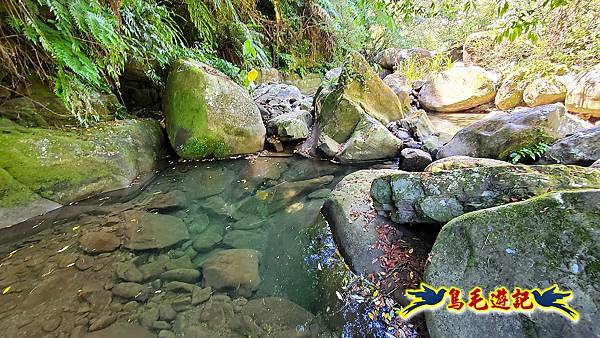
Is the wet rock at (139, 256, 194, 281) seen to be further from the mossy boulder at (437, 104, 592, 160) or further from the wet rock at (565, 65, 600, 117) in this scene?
the wet rock at (565, 65, 600, 117)

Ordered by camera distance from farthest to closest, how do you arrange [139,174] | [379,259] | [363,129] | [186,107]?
[363,129]
[186,107]
[139,174]
[379,259]

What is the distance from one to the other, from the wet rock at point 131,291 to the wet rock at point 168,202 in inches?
43.0

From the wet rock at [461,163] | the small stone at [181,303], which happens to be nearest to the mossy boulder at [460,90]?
the wet rock at [461,163]

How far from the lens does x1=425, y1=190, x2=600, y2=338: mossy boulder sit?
1.17 meters

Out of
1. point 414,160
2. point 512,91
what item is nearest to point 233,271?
point 414,160

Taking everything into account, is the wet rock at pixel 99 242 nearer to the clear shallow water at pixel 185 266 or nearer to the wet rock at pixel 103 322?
the clear shallow water at pixel 185 266

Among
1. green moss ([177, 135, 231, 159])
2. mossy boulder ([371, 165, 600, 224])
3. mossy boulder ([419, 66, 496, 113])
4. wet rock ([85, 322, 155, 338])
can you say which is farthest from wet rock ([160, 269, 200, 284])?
mossy boulder ([419, 66, 496, 113])

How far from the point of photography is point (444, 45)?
1181 centimetres

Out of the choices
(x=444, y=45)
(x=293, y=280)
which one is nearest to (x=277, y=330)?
(x=293, y=280)

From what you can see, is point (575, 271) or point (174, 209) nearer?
point (575, 271)

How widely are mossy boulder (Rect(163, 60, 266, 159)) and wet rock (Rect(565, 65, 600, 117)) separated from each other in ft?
16.8

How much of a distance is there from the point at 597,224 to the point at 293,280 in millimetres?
1642

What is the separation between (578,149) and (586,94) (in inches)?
109

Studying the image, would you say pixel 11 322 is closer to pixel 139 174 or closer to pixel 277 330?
pixel 277 330
